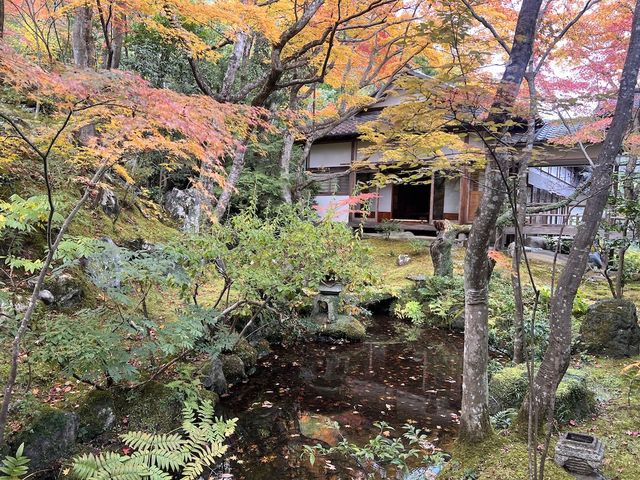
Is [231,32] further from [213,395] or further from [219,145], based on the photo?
A: [213,395]

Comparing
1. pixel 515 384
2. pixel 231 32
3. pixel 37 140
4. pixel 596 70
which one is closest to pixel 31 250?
pixel 37 140

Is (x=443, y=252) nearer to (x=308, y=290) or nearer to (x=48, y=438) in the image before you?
(x=308, y=290)

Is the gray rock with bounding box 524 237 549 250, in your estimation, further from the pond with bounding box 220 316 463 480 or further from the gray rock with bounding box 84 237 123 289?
the gray rock with bounding box 84 237 123 289

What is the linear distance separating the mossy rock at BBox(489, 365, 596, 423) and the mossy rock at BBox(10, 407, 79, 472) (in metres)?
4.31

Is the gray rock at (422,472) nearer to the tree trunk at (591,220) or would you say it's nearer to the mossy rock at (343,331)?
the tree trunk at (591,220)

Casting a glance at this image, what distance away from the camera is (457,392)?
6082mm

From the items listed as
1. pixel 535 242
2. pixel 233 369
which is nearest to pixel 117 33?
pixel 233 369

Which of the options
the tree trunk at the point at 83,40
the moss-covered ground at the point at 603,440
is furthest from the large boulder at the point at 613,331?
the tree trunk at the point at 83,40

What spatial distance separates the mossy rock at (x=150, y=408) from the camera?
4262 millimetres

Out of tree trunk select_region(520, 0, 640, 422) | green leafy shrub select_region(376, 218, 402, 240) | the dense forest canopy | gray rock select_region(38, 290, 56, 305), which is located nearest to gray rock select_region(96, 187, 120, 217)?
the dense forest canopy

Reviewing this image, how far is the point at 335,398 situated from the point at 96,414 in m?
3.01

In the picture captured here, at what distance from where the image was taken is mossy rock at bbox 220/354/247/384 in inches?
233

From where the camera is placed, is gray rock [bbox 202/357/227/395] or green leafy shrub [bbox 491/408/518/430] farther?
gray rock [bbox 202/357/227/395]

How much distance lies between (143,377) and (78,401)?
699mm
